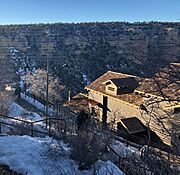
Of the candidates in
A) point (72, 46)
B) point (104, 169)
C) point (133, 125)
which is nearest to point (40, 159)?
Result: point (104, 169)

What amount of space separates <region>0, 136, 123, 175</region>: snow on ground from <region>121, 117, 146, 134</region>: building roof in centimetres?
1539

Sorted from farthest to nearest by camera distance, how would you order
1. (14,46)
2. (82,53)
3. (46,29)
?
(46,29)
(14,46)
(82,53)

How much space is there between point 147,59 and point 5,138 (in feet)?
27.9

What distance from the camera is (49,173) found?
8.80m

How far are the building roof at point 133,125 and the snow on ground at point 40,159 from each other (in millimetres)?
15392

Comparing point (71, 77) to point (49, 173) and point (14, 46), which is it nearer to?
point (14, 46)

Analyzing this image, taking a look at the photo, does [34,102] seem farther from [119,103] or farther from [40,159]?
[40,159]

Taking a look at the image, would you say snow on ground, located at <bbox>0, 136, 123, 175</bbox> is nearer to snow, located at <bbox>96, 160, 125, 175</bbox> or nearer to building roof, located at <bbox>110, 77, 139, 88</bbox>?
snow, located at <bbox>96, 160, 125, 175</bbox>

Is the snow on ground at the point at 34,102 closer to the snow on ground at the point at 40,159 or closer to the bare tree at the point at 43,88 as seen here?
the bare tree at the point at 43,88

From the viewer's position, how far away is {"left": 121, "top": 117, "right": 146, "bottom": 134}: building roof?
26094 millimetres

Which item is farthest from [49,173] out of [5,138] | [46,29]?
[46,29]

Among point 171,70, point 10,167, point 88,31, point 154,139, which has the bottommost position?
point 154,139

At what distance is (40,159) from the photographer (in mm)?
9836

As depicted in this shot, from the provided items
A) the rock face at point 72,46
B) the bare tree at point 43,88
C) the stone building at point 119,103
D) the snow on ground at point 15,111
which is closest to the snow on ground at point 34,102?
the bare tree at point 43,88
